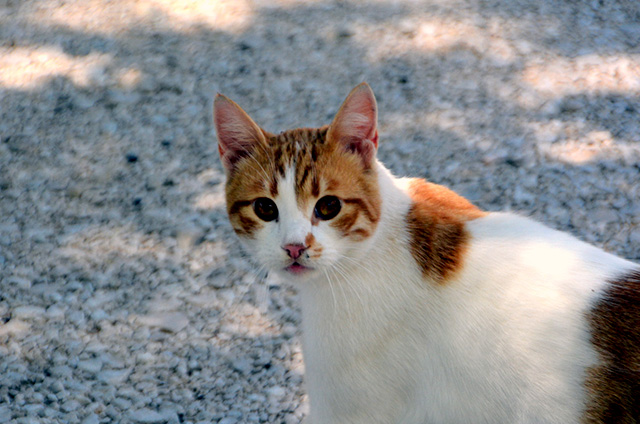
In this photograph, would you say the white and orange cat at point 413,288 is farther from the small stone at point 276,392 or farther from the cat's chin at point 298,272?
the small stone at point 276,392

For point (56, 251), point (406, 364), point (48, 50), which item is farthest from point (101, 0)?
point (406, 364)

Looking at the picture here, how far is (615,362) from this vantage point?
1.90 metres

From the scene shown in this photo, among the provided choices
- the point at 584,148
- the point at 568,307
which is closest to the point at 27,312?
the point at 568,307

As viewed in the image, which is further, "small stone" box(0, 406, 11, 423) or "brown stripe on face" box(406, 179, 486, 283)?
"small stone" box(0, 406, 11, 423)

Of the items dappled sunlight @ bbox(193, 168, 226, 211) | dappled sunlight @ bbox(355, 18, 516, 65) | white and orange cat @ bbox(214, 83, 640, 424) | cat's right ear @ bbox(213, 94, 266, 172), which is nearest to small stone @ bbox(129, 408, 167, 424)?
white and orange cat @ bbox(214, 83, 640, 424)

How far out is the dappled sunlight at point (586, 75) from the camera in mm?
4012

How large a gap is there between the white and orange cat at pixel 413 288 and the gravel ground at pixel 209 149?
66 centimetres

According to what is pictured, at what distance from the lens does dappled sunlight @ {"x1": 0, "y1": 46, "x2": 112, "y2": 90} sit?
429 cm

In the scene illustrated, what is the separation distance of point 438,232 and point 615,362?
2.02ft

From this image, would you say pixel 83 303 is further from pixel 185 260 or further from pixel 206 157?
pixel 206 157

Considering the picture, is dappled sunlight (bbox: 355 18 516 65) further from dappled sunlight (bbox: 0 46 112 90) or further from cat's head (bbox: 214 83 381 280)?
cat's head (bbox: 214 83 381 280)

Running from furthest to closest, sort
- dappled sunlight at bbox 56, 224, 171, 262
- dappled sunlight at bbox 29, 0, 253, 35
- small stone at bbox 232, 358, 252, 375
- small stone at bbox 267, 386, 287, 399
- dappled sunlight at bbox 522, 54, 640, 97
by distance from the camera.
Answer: dappled sunlight at bbox 29, 0, 253, 35
dappled sunlight at bbox 522, 54, 640, 97
dappled sunlight at bbox 56, 224, 171, 262
small stone at bbox 232, 358, 252, 375
small stone at bbox 267, 386, 287, 399

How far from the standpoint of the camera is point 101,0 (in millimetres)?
4883

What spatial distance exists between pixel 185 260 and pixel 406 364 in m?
1.50
